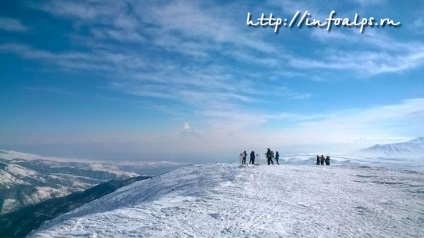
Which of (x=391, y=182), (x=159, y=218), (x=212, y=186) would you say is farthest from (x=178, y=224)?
(x=391, y=182)

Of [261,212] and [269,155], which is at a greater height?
[269,155]

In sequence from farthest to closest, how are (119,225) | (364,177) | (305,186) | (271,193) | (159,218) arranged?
(364,177) → (305,186) → (271,193) → (159,218) → (119,225)

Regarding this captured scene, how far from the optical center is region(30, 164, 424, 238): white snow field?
1709 centimetres

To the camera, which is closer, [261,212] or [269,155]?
[261,212]

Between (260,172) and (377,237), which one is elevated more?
(260,172)

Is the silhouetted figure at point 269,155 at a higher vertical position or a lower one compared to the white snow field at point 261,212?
higher

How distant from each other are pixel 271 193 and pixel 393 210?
9.55 metres

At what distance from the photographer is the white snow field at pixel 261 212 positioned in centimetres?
1709

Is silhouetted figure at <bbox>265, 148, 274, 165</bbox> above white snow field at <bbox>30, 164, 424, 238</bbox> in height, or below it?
above

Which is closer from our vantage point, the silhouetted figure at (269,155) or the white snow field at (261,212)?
the white snow field at (261,212)

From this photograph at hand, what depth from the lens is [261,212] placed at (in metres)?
21.0

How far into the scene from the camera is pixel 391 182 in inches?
1452

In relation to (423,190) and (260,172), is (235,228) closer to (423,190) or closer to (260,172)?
(260,172)

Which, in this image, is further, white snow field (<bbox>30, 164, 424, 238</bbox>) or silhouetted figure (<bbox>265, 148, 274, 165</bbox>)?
silhouetted figure (<bbox>265, 148, 274, 165</bbox>)
